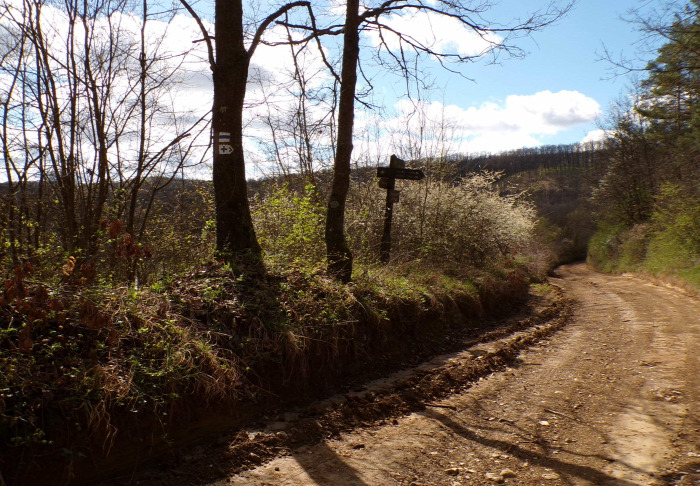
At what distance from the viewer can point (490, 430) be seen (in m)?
4.63

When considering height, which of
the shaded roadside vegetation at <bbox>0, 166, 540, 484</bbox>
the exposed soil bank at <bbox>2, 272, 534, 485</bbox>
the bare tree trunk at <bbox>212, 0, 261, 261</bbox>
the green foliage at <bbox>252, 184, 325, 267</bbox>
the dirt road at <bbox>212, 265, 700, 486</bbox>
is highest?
the bare tree trunk at <bbox>212, 0, 261, 261</bbox>

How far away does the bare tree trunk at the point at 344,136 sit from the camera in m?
8.11

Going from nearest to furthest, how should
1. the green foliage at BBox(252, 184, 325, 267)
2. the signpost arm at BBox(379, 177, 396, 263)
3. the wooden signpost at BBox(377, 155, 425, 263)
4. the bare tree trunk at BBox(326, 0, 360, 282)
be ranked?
the bare tree trunk at BBox(326, 0, 360, 282) → the green foliage at BBox(252, 184, 325, 267) → the signpost arm at BBox(379, 177, 396, 263) → the wooden signpost at BBox(377, 155, 425, 263)

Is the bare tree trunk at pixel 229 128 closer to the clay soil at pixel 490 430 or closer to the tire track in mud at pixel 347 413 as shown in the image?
the tire track in mud at pixel 347 413

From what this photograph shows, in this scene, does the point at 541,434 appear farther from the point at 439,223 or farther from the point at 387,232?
the point at 439,223

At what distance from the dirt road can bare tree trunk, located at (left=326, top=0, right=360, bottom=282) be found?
269 centimetres

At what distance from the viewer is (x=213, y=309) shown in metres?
5.20

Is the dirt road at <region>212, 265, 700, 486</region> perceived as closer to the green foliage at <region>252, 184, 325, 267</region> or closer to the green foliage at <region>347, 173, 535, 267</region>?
the green foliage at <region>252, 184, 325, 267</region>

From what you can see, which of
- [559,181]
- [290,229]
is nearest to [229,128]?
[290,229]

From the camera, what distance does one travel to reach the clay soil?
3738 millimetres

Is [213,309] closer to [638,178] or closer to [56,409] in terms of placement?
[56,409]

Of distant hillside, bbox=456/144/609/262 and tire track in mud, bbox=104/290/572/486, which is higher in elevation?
distant hillside, bbox=456/144/609/262

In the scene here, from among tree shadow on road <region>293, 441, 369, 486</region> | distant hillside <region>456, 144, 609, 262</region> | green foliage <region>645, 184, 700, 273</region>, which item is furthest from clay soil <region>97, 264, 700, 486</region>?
green foliage <region>645, 184, 700, 273</region>

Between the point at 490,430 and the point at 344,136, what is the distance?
530cm
